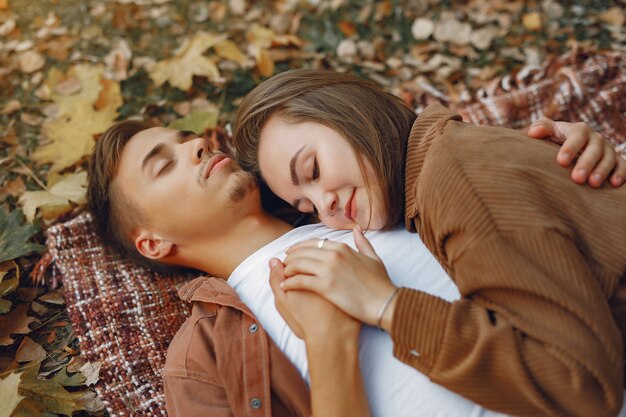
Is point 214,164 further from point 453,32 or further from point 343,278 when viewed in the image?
point 453,32

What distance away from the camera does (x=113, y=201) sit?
8.48ft

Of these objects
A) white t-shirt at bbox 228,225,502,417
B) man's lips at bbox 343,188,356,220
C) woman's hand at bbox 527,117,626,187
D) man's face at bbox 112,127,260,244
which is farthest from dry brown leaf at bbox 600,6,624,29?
man's face at bbox 112,127,260,244

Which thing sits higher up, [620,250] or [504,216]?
[504,216]

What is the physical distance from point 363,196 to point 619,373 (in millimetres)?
1012

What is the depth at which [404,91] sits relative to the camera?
11.7ft

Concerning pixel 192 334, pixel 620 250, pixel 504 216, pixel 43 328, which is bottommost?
pixel 43 328

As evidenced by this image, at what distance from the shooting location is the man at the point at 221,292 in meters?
1.80

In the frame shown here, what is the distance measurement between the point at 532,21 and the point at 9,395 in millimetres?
3769

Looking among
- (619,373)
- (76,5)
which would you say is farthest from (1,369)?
(76,5)

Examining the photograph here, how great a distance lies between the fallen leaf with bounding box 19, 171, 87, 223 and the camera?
2770 millimetres

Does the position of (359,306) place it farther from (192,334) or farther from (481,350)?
(192,334)

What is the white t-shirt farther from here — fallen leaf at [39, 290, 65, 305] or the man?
fallen leaf at [39, 290, 65, 305]

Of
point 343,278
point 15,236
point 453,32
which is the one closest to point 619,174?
point 343,278

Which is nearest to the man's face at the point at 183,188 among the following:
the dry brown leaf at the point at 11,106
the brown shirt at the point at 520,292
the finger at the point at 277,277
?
the finger at the point at 277,277
